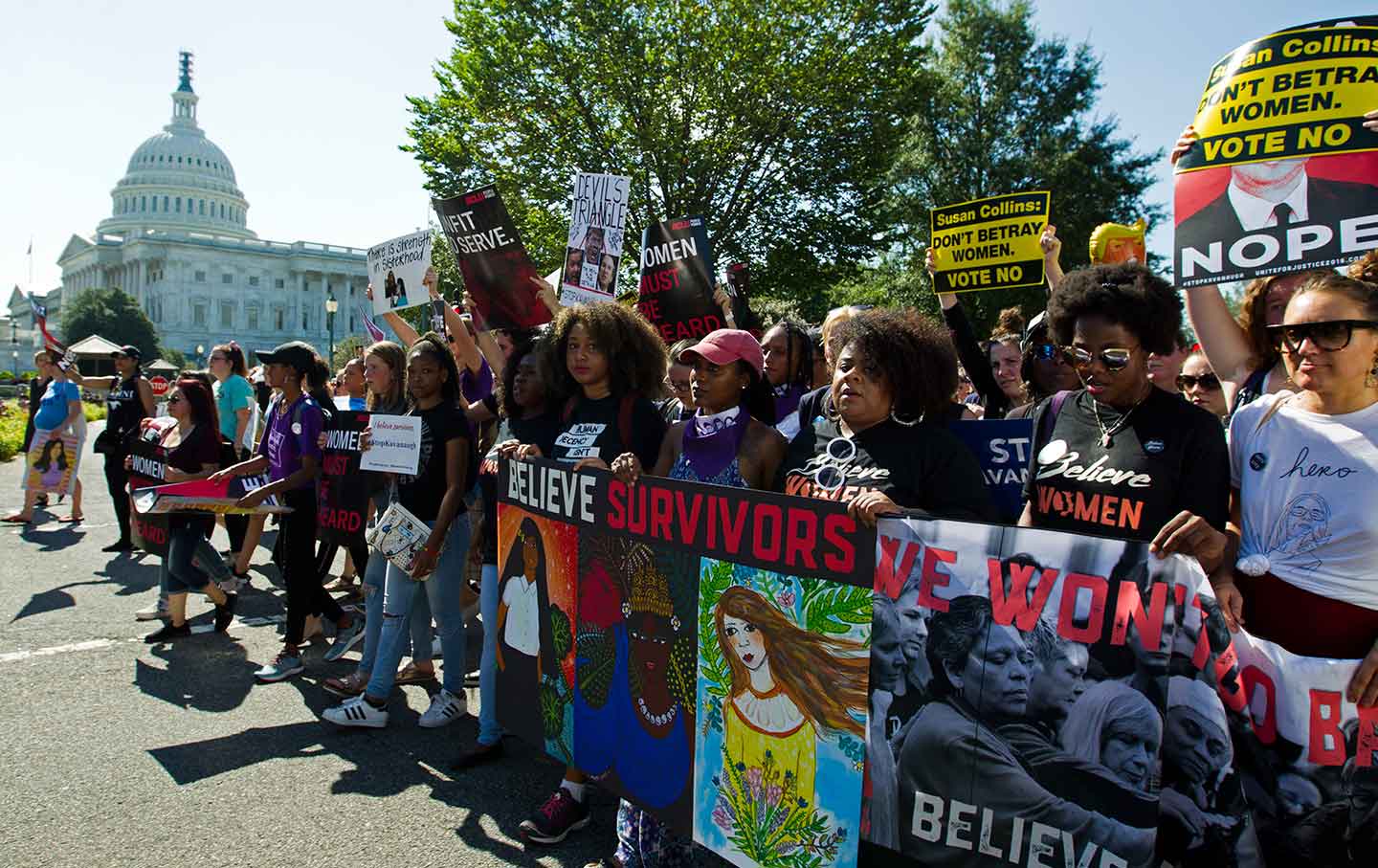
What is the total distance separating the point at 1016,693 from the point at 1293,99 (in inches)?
94.8

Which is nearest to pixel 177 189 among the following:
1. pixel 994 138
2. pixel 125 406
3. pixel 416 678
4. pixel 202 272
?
pixel 202 272

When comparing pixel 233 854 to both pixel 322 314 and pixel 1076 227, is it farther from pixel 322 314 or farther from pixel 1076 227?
pixel 322 314

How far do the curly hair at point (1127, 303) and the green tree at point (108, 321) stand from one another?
97697 millimetres

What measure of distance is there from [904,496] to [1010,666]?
636 mm

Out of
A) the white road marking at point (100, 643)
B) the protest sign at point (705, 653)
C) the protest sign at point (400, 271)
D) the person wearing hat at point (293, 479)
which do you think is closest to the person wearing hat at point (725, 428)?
the protest sign at point (705, 653)

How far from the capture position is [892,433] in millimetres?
3105

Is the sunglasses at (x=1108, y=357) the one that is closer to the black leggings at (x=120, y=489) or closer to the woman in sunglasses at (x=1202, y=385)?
the woman in sunglasses at (x=1202, y=385)

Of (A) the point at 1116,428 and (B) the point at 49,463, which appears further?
(B) the point at 49,463

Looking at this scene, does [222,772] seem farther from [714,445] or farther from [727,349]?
[727,349]

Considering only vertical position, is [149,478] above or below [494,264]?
below

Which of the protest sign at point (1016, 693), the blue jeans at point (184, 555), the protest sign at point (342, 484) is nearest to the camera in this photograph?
the protest sign at point (1016, 693)

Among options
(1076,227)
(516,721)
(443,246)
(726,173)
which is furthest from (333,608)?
(1076,227)

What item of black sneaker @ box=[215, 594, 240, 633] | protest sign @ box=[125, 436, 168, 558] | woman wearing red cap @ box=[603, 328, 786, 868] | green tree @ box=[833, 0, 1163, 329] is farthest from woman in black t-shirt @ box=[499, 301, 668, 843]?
green tree @ box=[833, 0, 1163, 329]

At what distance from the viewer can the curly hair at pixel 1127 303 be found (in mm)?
2955
